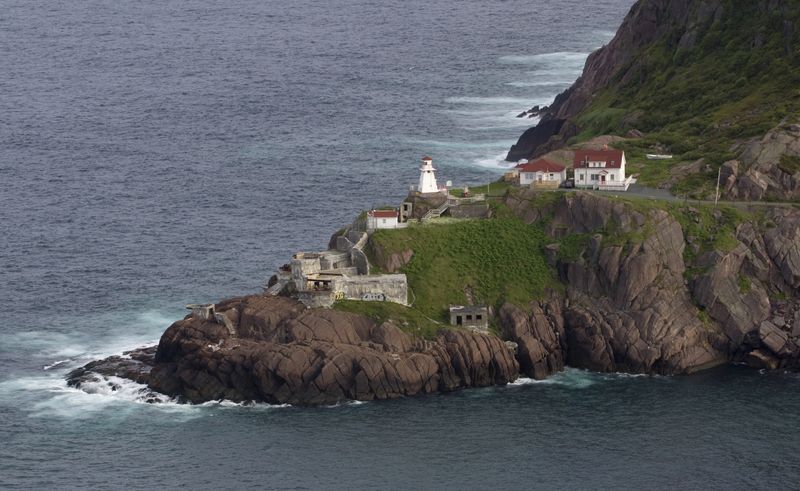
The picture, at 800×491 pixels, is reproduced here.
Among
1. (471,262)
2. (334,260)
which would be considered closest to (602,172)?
(471,262)

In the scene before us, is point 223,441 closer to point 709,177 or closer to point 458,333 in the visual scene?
point 458,333

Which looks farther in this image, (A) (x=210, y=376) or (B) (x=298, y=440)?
(A) (x=210, y=376)

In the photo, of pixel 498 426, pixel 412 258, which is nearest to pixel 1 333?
pixel 412 258

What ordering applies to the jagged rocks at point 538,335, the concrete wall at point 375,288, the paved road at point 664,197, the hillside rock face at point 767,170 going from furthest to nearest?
1. the hillside rock face at point 767,170
2. the paved road at point 664,197
3. the concrete wall at point 375,288
4. the jagged rocks at point 538,335

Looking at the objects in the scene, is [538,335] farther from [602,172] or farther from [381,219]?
[602,172]

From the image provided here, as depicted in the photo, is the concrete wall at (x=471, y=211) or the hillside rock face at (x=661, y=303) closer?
the hillside rock face at (x=661, y=303)

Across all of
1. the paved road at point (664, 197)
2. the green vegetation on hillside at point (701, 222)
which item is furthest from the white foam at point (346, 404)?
the paved road at point (664, 197)

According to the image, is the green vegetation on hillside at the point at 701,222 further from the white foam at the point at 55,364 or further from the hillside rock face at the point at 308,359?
the white foam at the point at 55,364
